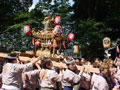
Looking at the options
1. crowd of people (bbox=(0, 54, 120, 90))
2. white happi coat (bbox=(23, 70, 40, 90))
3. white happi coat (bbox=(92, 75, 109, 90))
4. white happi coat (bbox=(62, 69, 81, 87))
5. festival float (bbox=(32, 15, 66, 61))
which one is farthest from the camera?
festival float (bbox=(32, 15, 66, 61))

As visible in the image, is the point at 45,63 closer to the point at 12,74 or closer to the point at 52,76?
the point at 52,76

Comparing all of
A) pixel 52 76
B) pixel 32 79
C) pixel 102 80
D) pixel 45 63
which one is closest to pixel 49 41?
pixel 32 79

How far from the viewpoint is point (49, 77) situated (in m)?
4.61

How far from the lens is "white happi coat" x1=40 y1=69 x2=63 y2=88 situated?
4602 mm

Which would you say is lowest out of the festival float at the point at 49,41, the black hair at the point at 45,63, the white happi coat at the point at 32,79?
the white happi coat at the point at 32,79

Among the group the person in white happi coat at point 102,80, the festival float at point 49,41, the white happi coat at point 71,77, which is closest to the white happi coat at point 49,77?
the white happi coat at point 71,77

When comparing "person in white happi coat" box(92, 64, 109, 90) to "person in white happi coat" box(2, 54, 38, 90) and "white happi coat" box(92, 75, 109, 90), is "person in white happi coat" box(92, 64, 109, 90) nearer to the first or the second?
"white happi coat" box(92, 75, 109, 90)

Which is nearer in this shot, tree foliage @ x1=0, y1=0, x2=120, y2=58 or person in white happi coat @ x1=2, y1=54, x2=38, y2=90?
person in white happi coat @ x1=2, y1=54, x2=38, y2=90

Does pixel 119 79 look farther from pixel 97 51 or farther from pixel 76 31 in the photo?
pixel 76 31

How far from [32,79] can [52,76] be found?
76 cm

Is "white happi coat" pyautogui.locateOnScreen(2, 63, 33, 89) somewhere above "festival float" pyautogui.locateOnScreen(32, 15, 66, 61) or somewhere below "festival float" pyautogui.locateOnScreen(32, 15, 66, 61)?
below

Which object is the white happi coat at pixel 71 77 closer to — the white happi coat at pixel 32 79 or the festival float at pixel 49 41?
the white happi coat at pixel 32 79

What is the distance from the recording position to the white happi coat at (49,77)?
4.60 m

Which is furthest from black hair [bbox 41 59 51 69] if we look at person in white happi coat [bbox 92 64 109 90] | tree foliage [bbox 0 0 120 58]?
tree foliage [bbox 0 0 120 58]
